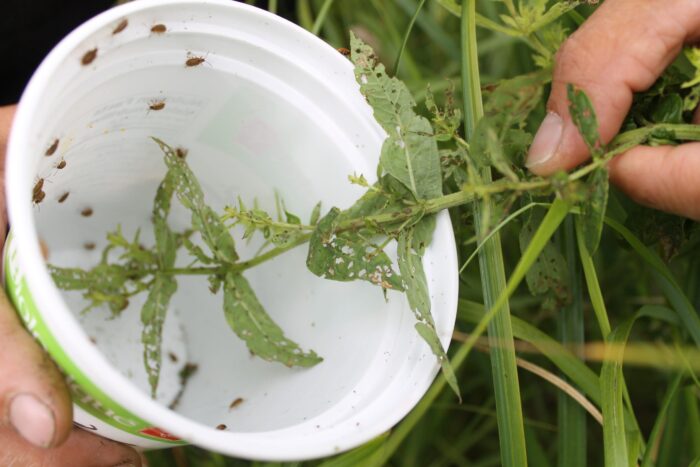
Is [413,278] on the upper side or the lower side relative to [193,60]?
lower

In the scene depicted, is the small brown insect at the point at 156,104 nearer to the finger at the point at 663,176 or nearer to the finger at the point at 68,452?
the finger at the point at 68,452

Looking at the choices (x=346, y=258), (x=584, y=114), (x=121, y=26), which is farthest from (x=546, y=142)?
(x=121, y=26)

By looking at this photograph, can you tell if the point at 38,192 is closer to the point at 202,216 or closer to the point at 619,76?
the point at 202,216

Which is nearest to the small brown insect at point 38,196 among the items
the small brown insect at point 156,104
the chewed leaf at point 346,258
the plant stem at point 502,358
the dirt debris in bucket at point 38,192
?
the dirt debris in bucket at point 38,192

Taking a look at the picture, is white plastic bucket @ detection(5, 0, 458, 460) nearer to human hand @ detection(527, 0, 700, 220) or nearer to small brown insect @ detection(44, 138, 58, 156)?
small brown insect @ detection(44, 138, 58, 156)

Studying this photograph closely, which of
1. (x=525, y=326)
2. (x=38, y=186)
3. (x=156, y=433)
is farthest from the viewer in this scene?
(x=525, y=326)
